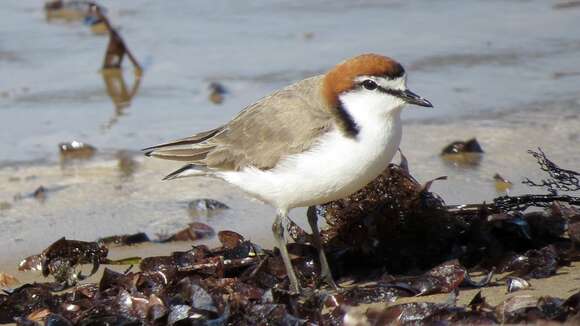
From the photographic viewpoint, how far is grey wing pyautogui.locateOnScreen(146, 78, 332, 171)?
5340 mm

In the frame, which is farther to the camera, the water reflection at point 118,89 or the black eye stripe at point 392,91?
the water reflection at point 118,89

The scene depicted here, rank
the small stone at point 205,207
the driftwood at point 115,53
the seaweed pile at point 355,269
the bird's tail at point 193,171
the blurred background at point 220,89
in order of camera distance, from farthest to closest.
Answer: the driftwood at point 115,53, the blurred background at point 220,89, the small stone at point 205,207, the bird's tail at point 193,171, the seaweed pile at point 355,269

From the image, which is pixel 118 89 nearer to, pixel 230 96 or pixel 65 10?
pixel 230 96

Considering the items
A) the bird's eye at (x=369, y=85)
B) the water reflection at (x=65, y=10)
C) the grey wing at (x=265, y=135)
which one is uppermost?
the bird's eye at (x=369, y=85)

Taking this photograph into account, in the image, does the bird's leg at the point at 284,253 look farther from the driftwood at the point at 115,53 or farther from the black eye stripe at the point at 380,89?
the driftwood at the point at 115,53

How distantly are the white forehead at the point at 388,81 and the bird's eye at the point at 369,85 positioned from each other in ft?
0.04

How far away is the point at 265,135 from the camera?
553 centimetres

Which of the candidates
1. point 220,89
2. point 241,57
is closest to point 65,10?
point 241,57

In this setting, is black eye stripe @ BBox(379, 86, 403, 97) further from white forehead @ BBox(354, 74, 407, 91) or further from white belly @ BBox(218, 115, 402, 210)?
white belly @ BBox(218, 115, 402, 210)

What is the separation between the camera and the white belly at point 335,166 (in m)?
5.15

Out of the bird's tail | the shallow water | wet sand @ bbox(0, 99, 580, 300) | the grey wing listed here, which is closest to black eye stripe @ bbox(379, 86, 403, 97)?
the grey wing

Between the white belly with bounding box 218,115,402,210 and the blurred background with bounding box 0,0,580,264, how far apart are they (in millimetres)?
1115

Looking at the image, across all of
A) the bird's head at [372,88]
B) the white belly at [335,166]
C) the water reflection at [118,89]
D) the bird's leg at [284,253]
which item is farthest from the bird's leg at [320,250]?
the water reflection at [118,89]

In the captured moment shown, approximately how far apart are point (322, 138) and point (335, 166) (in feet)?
0.51
